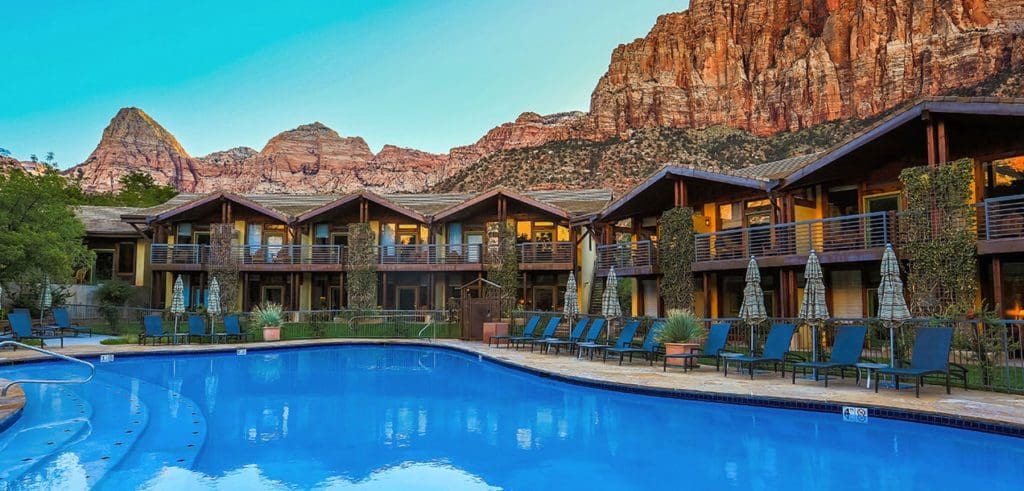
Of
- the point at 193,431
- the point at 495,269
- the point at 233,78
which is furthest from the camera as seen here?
the point at 233,78

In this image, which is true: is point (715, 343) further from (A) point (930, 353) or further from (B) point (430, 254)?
(B) point (430, 254)

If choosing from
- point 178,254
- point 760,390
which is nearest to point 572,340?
point 760,390

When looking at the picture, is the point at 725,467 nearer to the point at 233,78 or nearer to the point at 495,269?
the point at 495,269

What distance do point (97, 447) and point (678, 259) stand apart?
1647 cm

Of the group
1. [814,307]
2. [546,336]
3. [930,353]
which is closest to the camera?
[930,353]

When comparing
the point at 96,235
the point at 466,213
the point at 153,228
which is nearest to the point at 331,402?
the point at 466,213

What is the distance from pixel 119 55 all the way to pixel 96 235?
A: 170 feet

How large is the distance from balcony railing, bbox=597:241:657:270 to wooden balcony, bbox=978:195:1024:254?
9127 mm

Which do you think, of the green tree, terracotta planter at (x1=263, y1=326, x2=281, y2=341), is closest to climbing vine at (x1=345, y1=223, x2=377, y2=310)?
terracotta planter at (x1=263, y1=326, x2=281, y2=341)

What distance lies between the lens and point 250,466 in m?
6.66

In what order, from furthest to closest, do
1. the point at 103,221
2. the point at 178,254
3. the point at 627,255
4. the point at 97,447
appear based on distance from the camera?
the point at 103,221, the point at 178,254, the point at 627,255, the point at 97,447

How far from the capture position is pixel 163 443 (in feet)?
24.1

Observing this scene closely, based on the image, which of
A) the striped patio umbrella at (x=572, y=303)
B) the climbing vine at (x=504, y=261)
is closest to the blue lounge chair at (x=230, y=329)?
the striped patio umbrella at (x=572, y=303)

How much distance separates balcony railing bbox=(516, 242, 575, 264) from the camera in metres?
27.3
